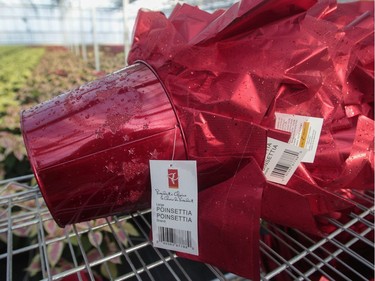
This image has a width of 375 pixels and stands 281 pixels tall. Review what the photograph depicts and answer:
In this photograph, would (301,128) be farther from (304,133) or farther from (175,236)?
(175,236)

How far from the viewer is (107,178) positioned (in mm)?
384

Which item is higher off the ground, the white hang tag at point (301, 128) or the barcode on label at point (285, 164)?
the white hang tag at point (301, 128)

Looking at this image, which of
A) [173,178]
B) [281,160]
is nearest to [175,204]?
[173,178]

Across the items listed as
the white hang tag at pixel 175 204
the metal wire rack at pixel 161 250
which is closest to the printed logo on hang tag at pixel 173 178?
the white hang tag at pixel 175 204

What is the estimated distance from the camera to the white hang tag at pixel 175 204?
392 millimetres

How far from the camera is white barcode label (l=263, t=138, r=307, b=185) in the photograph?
41 cm

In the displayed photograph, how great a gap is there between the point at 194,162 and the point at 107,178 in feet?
0.36

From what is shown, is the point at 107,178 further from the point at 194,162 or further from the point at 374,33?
the point at 374,33

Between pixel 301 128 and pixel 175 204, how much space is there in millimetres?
202

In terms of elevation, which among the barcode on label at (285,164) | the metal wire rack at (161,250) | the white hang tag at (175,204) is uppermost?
the barcode on label at (285,164)

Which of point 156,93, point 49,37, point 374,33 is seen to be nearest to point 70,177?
point 156,93

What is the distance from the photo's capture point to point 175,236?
42 cm

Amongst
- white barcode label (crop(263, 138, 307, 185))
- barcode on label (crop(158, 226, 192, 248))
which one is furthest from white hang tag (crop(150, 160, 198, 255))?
white barcode label (crop(263, 138, 307, 185))

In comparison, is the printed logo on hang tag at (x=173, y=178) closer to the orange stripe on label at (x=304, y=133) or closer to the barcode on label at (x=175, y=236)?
the barcode on label at (x=175, y=236)
